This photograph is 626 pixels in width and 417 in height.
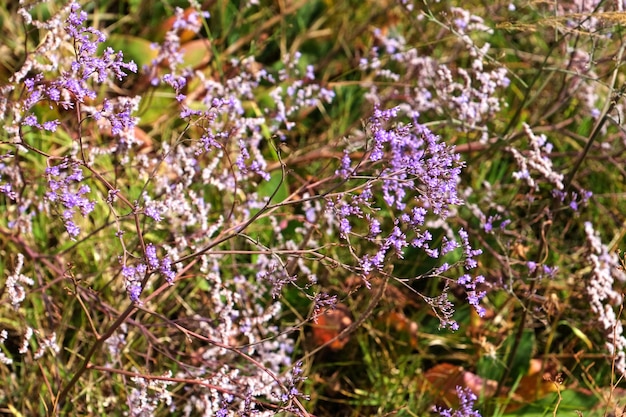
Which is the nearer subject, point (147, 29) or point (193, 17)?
point (193, 17)

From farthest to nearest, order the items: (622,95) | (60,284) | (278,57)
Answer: (278,57) < (60,284) < (622,95)

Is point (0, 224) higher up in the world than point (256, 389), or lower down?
higher up

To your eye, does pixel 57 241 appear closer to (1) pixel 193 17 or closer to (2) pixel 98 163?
(2) pixel 98 163

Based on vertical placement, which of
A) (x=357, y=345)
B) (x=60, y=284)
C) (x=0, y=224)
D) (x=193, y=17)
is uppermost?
(x=193, y=17)

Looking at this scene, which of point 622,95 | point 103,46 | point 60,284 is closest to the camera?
point 622,95

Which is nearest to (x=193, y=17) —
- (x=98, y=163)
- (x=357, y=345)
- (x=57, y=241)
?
(x=98, y=163)

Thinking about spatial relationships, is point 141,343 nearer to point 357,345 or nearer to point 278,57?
point 357,345

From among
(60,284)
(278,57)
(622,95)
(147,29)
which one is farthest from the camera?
(278,57)

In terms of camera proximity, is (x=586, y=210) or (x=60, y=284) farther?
(x=586, y=210)

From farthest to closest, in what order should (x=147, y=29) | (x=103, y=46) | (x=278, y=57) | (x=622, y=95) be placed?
(x=278, y=57)
(x=147, y=29)
(x=103, y=46)
(x=622, y=95)
